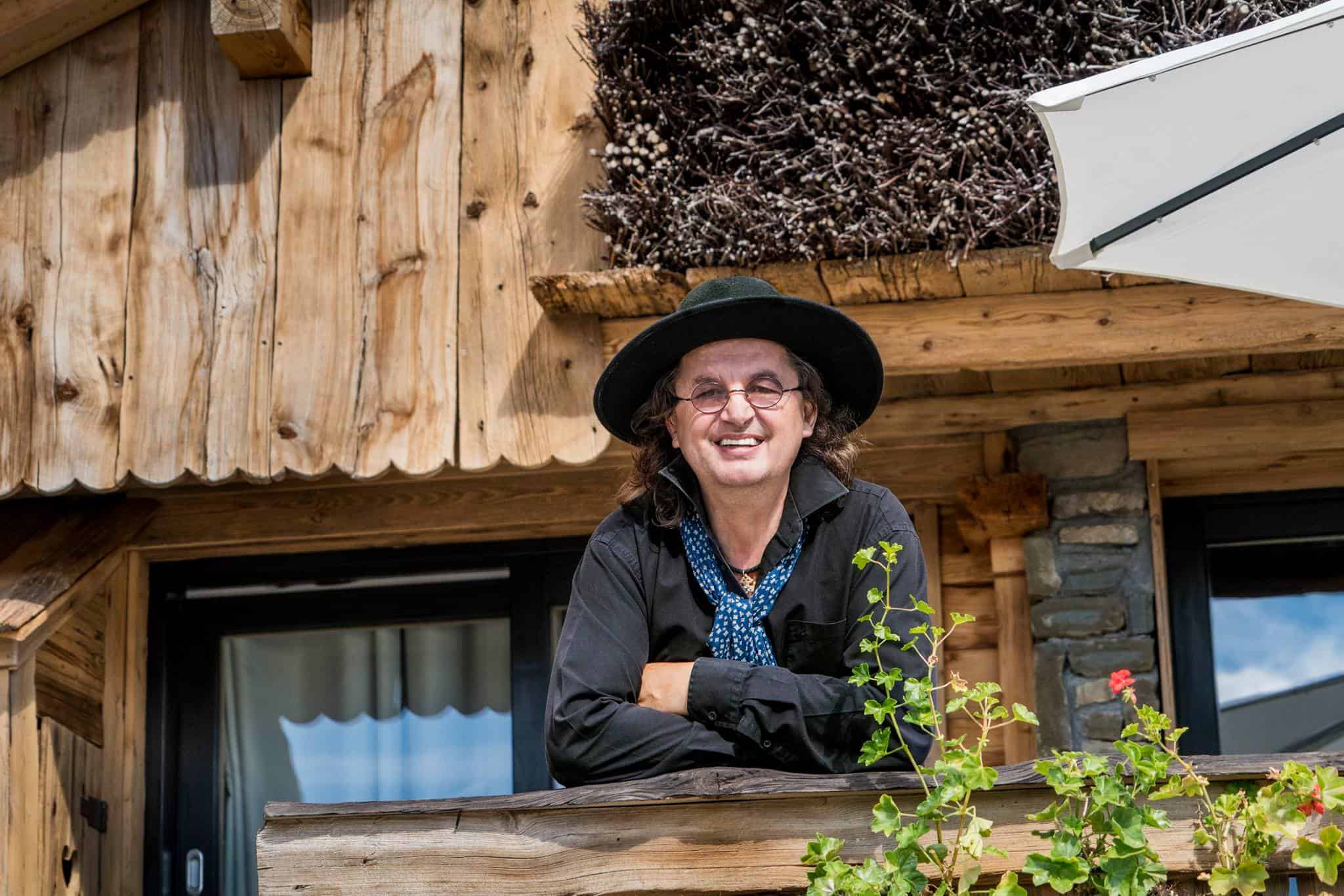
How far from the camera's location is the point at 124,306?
4.78m

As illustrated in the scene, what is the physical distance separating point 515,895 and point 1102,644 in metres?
2.71

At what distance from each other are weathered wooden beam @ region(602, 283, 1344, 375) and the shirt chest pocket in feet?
5.30

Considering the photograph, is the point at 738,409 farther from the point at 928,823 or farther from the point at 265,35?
the point at 265,35

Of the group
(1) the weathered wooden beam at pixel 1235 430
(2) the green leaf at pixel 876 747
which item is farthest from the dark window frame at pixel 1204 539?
(2) the green leaf at pixel 876 747

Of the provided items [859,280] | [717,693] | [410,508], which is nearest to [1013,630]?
[859,280]

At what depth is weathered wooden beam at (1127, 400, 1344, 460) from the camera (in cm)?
485

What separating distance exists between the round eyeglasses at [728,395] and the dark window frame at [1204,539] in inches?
101

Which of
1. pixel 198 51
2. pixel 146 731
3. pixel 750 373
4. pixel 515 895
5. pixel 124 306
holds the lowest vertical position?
pixel 515 895

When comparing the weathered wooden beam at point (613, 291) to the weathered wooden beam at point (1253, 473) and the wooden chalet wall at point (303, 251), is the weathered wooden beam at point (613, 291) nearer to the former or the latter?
the wooden chalet wall at point (303, 251)

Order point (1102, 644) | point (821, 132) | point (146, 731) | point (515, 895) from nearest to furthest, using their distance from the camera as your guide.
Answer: point (515, 895), point (821, 132), point (1102, 644), point (146, 731)

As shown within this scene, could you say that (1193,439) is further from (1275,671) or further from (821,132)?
(821,132)

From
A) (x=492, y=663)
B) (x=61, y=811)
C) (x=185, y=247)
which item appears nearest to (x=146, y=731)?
(x=61, y=811)

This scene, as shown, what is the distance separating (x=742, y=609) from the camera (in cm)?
288

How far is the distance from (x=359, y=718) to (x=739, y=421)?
2880 millimetres
